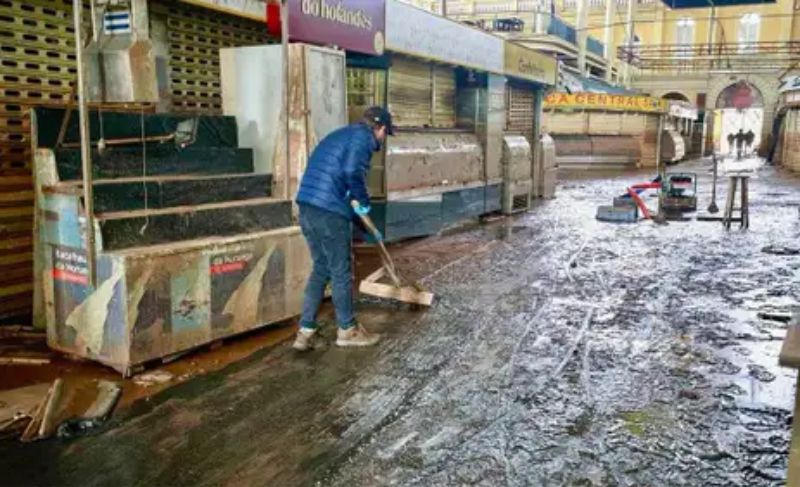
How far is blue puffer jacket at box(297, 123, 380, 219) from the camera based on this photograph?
513cm

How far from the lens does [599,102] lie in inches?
1040

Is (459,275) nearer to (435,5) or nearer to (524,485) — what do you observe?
(524,485)

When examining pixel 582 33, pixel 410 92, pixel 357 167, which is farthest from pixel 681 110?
pixel 357 167

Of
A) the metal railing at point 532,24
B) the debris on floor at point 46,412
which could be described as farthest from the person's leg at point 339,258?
the metal railing at point 532,24

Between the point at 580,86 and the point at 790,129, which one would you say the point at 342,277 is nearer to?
the point at 580,86

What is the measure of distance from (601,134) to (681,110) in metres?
6.43

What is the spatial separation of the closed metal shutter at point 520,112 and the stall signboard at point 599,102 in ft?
38.9

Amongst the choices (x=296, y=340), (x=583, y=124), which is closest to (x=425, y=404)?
(x=296, y=340)

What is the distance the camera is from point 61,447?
3.64 m

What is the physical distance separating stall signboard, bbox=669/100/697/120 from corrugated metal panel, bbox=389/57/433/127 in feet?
70.6

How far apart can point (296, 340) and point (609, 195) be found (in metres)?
13.8

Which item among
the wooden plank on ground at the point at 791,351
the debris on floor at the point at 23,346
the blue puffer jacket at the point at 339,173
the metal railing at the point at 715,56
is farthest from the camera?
the metal railing at the point at 715,56

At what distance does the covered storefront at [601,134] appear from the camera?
1064 inches

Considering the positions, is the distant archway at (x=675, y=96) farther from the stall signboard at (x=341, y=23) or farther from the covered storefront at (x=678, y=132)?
the stall signboard at (x=341, y=23)
